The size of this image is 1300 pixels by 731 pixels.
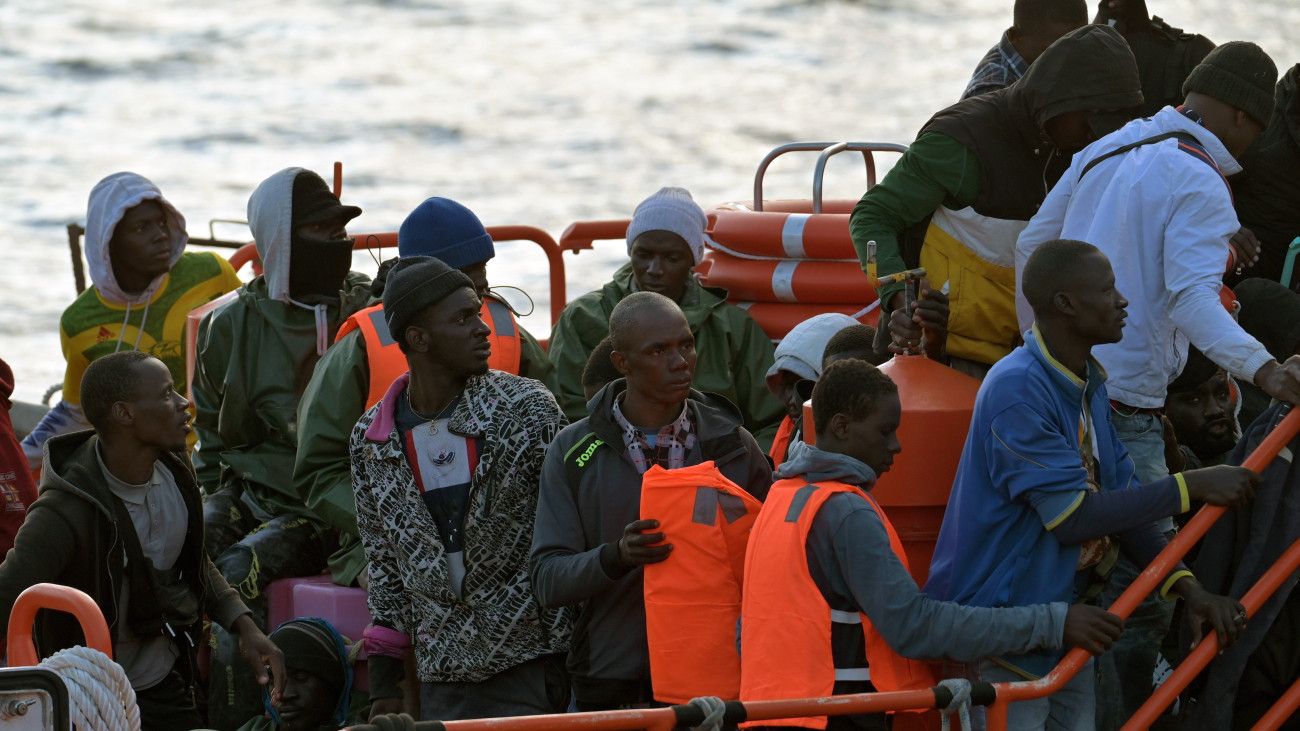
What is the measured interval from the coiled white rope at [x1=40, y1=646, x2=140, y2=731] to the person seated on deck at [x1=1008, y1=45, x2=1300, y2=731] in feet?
8.46

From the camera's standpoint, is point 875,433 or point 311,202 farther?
point 311,202

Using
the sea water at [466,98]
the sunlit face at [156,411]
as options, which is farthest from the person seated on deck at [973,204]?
the sea water at [466,98]

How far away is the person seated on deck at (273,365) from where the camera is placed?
645 cm

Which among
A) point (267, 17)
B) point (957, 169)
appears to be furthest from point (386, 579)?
point (267, 17)

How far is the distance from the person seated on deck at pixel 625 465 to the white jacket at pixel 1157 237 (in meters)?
1.02

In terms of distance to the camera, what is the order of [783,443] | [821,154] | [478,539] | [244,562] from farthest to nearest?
1. [821,154]
2. [244,562]
3. [783,443]
4. [478,539]

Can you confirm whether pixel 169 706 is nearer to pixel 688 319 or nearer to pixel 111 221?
pixel 688 319

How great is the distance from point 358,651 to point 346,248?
1.77m

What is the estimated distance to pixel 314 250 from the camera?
6.73 m

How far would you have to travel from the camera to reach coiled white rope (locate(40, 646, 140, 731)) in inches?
134

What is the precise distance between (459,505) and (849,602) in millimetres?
1260

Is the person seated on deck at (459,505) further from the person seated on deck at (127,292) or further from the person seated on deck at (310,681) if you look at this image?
the person seated on deck at (127,292)

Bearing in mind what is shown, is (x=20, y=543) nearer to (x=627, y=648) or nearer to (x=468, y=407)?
(x=468, y=407)

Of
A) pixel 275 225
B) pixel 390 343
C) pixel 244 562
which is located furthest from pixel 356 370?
pixel 275 225
